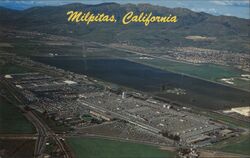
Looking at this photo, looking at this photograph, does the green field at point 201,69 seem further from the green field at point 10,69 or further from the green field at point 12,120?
the green field at point 12,120

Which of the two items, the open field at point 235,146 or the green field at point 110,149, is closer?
the green field at point 110,149

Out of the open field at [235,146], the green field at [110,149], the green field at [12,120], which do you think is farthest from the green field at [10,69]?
the open field at [235,146]

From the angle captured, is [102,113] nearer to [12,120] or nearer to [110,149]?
[12,120]

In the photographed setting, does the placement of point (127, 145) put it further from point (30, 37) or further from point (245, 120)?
point (30, 37)

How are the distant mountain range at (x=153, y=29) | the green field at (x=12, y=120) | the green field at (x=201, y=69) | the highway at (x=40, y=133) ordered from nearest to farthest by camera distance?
the highway at (x=40, y=133)
the green field at (x=12, y=120)
the distant mountain range at (x=153, y=29)
the green field at (x=201, y=69)

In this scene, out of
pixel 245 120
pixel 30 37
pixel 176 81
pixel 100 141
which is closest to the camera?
pixel 100 141

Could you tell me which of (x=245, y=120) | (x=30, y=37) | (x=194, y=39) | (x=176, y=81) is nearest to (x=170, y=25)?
(x=194, y=39)
